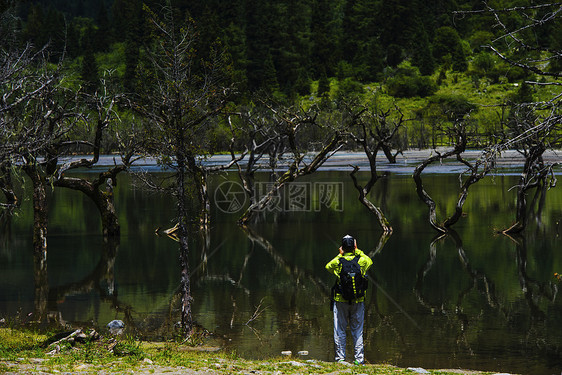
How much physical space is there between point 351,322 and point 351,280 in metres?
1.00

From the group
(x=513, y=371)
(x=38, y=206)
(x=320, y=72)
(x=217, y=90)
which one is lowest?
(x=513, y=371)

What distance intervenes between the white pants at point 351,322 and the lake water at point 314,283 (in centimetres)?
166

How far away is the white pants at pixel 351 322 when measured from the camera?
12.3 meters

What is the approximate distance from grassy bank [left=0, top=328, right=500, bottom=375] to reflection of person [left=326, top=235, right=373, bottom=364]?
884 millimetres

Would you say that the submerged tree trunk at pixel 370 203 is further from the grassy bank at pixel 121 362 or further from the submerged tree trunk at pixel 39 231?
the grassy bank at pixel 121 362

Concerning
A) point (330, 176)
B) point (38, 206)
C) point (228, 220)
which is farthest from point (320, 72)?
point (38, 206)

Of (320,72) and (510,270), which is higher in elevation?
(320,72)

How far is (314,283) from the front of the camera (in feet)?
73.4

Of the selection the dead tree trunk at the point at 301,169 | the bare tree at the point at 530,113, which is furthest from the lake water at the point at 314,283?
the bare tree at the point at 530,113

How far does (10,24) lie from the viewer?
52.4 ft

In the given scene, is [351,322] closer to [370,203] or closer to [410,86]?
[370,203]

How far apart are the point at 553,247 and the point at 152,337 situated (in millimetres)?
17675

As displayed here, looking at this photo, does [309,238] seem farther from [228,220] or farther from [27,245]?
[27,245]

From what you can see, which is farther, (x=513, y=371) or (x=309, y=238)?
(x=309, y=238)
